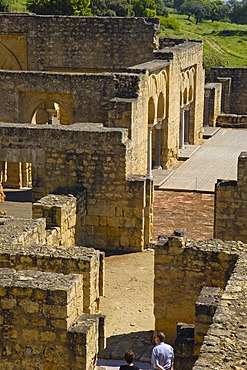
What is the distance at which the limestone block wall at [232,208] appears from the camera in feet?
51.6

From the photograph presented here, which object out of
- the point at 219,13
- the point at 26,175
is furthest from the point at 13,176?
the point at 219,13

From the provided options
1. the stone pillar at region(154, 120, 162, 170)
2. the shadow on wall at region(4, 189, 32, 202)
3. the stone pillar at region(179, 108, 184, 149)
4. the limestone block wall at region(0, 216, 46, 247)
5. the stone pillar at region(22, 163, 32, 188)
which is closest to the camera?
the limestone block wall at region(0, 216, 46, 247)

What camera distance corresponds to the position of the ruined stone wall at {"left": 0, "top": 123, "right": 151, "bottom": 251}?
17.3 meters

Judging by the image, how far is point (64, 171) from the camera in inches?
688

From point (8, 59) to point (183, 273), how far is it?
21.6 metres

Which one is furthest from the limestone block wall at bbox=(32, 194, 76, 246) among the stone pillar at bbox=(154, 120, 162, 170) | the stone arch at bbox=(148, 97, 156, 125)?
the stone pillar at bbox=(154, 120, 162, 170)

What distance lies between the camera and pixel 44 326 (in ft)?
30.6

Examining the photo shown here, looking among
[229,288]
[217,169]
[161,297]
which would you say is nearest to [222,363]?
[229,288]

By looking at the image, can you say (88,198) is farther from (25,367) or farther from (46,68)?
(46,68)

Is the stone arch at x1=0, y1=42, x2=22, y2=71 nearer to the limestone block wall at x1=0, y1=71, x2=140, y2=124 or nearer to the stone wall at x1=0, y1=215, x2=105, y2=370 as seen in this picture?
the limestone block wall at x1=0, y1=71, x2=140, y2=124

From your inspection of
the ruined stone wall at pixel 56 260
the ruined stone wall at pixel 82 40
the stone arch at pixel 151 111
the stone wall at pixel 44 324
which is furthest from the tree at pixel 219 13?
the stone wall at pixel 44 324

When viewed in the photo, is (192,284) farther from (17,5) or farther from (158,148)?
(17,5)

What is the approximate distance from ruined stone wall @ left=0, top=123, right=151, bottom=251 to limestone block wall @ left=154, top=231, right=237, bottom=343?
528 cm

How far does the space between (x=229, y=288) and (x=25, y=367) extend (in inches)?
113
